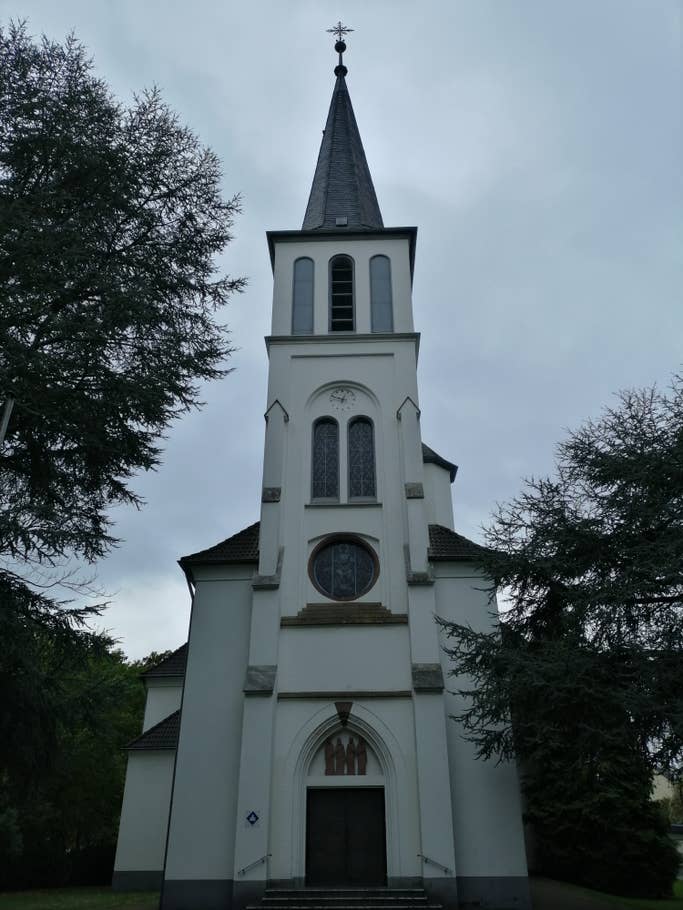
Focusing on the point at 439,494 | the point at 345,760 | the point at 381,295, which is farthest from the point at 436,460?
the point at 345,760

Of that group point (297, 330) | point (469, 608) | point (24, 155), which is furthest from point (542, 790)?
point (24, 155)

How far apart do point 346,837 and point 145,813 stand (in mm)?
9783

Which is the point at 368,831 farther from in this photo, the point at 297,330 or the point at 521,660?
the point at 297,330

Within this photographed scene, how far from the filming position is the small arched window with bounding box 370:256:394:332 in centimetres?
2078

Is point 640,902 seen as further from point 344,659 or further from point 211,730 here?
point 211,730

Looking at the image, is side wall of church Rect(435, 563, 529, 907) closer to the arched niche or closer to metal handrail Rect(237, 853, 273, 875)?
the arched niche

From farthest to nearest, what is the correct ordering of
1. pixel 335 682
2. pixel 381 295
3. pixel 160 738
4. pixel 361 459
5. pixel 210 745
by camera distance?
pixel 160 738 → pixel 381 295 → pixel 361 459 → pixel 335 682 → pixel 210 745

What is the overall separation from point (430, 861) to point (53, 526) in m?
9.20

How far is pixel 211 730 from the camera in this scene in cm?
1527

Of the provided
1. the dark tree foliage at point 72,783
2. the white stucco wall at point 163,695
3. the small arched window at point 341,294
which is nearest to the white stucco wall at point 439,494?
the small arched window at point 341,294

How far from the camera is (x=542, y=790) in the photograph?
18375 millimetres

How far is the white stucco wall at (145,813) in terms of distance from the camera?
21.1m

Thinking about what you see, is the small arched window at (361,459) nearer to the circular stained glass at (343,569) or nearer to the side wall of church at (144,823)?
the circular stained glass at (343,569)

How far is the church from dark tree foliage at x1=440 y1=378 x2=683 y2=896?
1.43 metres
